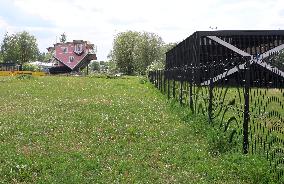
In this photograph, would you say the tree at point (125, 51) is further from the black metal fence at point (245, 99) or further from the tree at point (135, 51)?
the black metal fence at point (245, 99)

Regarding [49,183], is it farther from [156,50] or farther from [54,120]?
[156,50]

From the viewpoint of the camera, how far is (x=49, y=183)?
25.1 ft

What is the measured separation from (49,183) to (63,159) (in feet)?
5.30

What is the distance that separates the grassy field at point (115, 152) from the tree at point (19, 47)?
107717 mm

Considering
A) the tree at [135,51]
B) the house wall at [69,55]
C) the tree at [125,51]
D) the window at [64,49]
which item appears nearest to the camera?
the tree at [135,51]

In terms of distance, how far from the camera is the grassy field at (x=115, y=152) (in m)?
8.05

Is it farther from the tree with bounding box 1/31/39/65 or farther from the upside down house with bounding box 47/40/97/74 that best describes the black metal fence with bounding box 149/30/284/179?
the tree with bounding box 1/31/39/65

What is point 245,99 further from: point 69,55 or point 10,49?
point 10,49

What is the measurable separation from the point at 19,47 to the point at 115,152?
378 feet

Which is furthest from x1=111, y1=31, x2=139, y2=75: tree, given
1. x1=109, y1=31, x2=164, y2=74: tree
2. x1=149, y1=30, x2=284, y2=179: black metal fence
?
x1=149, y1=30, x2=284, y2=179: black metal fence

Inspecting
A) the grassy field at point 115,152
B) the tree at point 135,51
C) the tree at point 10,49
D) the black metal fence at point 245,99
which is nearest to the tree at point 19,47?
the tree at point 10,49

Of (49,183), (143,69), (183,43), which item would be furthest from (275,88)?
(143,69)

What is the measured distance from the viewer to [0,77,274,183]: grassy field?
805 centimetres

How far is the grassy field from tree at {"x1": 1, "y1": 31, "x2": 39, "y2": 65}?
353ft
